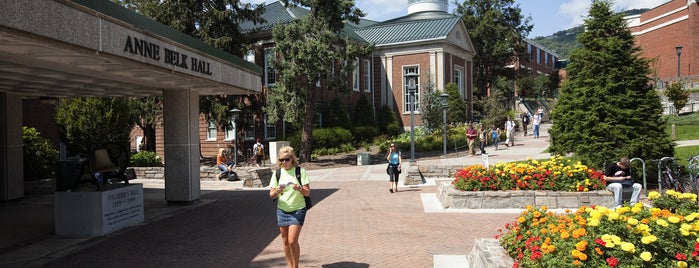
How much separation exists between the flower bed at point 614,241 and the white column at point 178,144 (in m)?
9.02

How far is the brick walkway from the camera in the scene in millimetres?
7148

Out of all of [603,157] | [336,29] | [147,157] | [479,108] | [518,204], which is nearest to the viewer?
[518,204]

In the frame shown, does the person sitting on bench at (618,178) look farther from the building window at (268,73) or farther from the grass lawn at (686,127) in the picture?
the building window at (268,73)

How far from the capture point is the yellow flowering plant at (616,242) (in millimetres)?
4453

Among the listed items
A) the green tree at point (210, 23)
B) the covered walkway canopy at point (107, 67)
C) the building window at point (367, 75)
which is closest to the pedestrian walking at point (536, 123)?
the building window at point (367, 75)

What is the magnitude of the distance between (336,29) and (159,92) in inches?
533

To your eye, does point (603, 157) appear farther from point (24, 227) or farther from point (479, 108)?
point (479, 108)

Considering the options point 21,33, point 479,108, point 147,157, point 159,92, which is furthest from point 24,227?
point 479,108

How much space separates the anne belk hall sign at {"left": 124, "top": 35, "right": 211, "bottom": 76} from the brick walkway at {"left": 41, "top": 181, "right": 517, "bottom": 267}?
301 cm

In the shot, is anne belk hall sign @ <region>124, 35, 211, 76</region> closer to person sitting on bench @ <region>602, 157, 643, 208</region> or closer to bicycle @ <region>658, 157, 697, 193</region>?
person sitting on bench @ <region>602, 157, 643, 208</region>

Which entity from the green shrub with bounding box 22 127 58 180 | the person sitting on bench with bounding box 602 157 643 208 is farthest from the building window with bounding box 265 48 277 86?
the person sitting on bench with bounding box 602 157 643 208

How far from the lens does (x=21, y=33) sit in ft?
17.7

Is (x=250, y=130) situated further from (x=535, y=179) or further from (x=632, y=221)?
(x=632, y=221)

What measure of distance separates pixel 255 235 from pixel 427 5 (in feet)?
151
